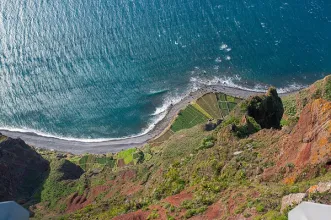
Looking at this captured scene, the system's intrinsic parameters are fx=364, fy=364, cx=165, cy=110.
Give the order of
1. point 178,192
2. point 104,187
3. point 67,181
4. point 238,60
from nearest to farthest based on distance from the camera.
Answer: point 178,192 → point 104,187 → point 67,181 → point 238,60

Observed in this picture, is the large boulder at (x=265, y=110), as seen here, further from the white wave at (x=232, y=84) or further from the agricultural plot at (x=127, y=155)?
the white wave at (x=232, y=84)

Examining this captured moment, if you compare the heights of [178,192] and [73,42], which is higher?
[73,42]

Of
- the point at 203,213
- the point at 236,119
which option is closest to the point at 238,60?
the point at 236,119

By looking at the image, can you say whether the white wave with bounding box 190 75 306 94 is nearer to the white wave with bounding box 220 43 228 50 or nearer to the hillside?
the white wave with bounding box 220 43 228 50

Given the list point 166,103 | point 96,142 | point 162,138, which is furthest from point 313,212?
point 166,103

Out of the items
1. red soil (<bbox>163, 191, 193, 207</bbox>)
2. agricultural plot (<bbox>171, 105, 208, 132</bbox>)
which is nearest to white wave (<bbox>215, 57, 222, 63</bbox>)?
agricultural plot (<bbox>171, 105, 208, 132</bbox>)

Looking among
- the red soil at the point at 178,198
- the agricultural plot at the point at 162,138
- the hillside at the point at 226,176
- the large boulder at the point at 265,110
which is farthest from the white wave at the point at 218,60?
the red soil at the point at 178,198

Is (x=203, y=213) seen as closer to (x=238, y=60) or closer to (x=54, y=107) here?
(x=54, y=107)
